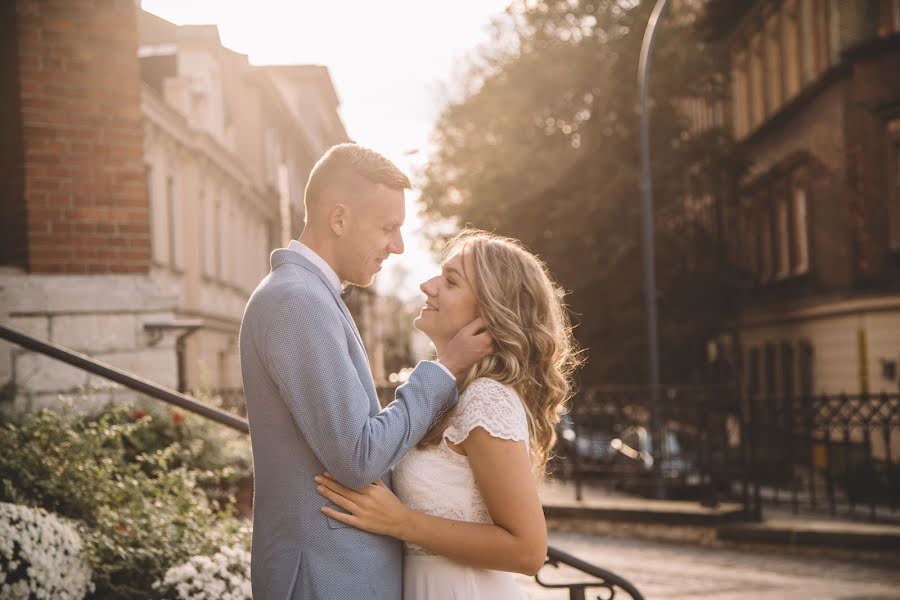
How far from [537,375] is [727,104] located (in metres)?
32.0

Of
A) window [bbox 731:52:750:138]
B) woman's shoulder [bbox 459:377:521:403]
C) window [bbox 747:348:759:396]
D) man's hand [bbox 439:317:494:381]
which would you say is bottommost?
window [bbox 747:348:759:396]

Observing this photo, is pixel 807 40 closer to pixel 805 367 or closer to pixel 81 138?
pixel 805 367

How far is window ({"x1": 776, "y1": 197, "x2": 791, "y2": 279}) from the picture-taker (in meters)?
28.1

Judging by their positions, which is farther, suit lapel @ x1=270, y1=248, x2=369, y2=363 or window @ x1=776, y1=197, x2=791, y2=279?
window @ x1=776, y1=197, x2=791, y2=279

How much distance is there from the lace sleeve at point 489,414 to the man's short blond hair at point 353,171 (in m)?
0.67

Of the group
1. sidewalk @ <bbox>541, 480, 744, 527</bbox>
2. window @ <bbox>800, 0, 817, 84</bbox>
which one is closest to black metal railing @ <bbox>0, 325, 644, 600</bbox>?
sidewalk @ <bbox>541, 480, 744, 527</bbox>

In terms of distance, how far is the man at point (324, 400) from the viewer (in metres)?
2.84

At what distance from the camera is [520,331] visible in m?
3.29

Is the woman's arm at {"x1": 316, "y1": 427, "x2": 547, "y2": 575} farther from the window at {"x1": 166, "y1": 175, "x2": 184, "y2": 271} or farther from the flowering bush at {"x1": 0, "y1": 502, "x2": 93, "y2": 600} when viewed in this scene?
the window at {"x1": 166, "y1": 175, "x2": 184, "y2": 271}

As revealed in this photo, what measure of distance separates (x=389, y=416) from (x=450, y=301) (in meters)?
0.61

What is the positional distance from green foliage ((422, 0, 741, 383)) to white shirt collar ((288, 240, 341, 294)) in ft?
69.4

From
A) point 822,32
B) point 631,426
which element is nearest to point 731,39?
point 822,32

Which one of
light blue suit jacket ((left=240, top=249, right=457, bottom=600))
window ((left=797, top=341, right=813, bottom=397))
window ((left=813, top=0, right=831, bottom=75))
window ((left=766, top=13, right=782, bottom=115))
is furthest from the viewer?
window ((left=766, top=13, right=782, bottom=115))

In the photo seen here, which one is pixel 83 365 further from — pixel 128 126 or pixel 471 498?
pixel 128 126
